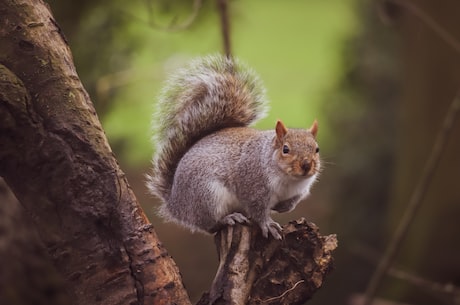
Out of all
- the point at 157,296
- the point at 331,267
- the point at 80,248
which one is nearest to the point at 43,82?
the point at 80,248

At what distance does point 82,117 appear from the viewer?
1443 mm

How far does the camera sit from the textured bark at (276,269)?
1.50m

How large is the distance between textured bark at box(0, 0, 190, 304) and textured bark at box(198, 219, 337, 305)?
11 centimetres

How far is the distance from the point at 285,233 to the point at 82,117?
18.3 inches

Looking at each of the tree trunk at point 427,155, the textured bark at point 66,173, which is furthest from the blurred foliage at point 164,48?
the tree trunk at point 427,155

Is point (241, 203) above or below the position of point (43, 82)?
below

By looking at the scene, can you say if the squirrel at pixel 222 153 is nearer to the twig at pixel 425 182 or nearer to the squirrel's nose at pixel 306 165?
the squirrel's nose at pixel 306 165

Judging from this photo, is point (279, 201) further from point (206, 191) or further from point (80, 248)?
point (80, 248)

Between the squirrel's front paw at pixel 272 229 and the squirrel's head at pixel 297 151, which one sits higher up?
the squirrel's head at pixel 297 151

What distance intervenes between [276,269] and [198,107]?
1.96 feet

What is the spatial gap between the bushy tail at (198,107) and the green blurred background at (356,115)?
1.85 feet

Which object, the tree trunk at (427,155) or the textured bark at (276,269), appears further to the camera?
the tree trunk at (427,155)

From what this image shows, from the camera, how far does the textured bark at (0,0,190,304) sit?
1.38 m

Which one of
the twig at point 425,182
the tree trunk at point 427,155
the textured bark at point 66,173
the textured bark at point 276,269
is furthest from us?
the tree trunk at point 427,155
